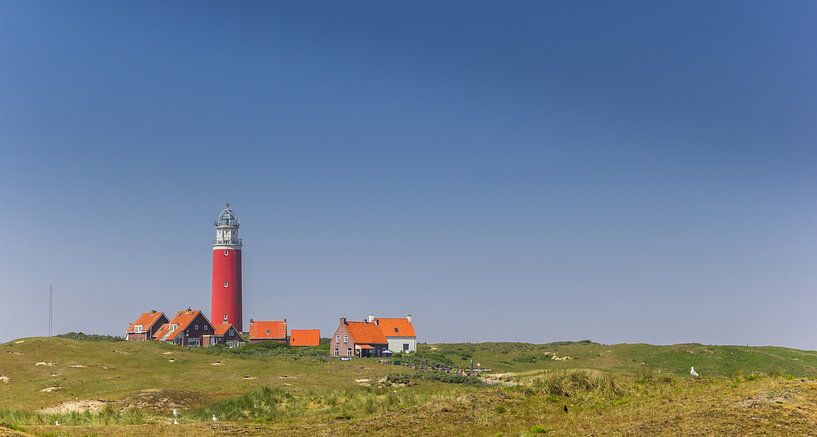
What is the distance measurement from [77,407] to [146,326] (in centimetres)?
6632

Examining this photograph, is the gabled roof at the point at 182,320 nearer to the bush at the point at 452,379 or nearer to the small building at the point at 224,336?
the small building at the point at 224,336

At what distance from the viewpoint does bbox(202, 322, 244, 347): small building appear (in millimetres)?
97875

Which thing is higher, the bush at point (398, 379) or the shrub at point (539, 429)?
the shrub at point (539, 429)

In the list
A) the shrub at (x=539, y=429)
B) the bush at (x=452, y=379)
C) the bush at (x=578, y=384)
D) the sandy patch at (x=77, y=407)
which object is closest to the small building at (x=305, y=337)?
the bush at (x=452, y=379)

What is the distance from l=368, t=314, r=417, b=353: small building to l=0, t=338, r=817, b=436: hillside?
2621 centimetres

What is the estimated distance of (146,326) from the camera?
102875 millimetres

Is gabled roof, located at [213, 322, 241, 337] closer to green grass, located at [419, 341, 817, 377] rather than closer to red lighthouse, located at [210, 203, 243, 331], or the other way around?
red lighthouse, located at [210, 203, 243, 331]

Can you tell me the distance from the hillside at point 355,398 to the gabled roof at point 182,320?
79.0 feet

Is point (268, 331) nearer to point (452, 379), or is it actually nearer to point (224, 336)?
point (224, 336)

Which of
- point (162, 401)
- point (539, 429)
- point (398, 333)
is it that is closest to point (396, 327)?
point (398, 333)

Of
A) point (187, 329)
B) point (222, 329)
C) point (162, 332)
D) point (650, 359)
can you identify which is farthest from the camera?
point (162, 332)

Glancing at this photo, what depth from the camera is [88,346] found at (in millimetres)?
75188

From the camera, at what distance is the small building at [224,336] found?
321ft

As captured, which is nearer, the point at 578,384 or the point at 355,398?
the point at 578,384
